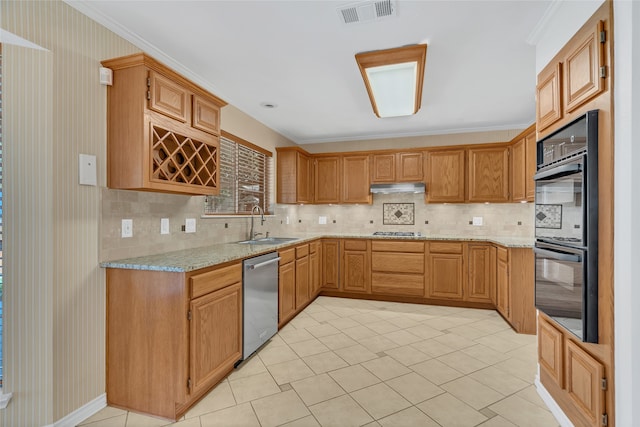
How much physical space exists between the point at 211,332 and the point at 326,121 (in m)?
3.20

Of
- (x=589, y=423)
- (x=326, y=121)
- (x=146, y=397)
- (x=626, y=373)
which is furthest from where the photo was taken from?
(x=326, y=121)

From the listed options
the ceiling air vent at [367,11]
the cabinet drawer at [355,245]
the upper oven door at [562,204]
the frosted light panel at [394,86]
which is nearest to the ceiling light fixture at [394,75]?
the frosted light panel at [394,86]

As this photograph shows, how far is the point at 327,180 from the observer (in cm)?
501

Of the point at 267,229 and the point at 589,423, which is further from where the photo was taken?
the point at 267,229

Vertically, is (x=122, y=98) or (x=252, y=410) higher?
(x=122, y=98)

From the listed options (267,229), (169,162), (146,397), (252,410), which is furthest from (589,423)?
(267,229)

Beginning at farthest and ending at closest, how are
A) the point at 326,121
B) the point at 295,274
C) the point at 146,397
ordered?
the point at 326,121
the point at 295,274
the point at 146,397

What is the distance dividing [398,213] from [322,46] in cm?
313

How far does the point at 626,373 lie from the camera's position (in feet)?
4.24

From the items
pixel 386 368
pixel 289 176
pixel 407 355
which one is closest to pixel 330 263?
pixel 289 176

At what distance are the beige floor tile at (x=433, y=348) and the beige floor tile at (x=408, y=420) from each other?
0.89 m

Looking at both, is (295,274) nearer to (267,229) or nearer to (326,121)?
(267,229)

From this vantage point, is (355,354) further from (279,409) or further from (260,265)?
(260,265)

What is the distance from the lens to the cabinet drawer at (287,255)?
323cm
